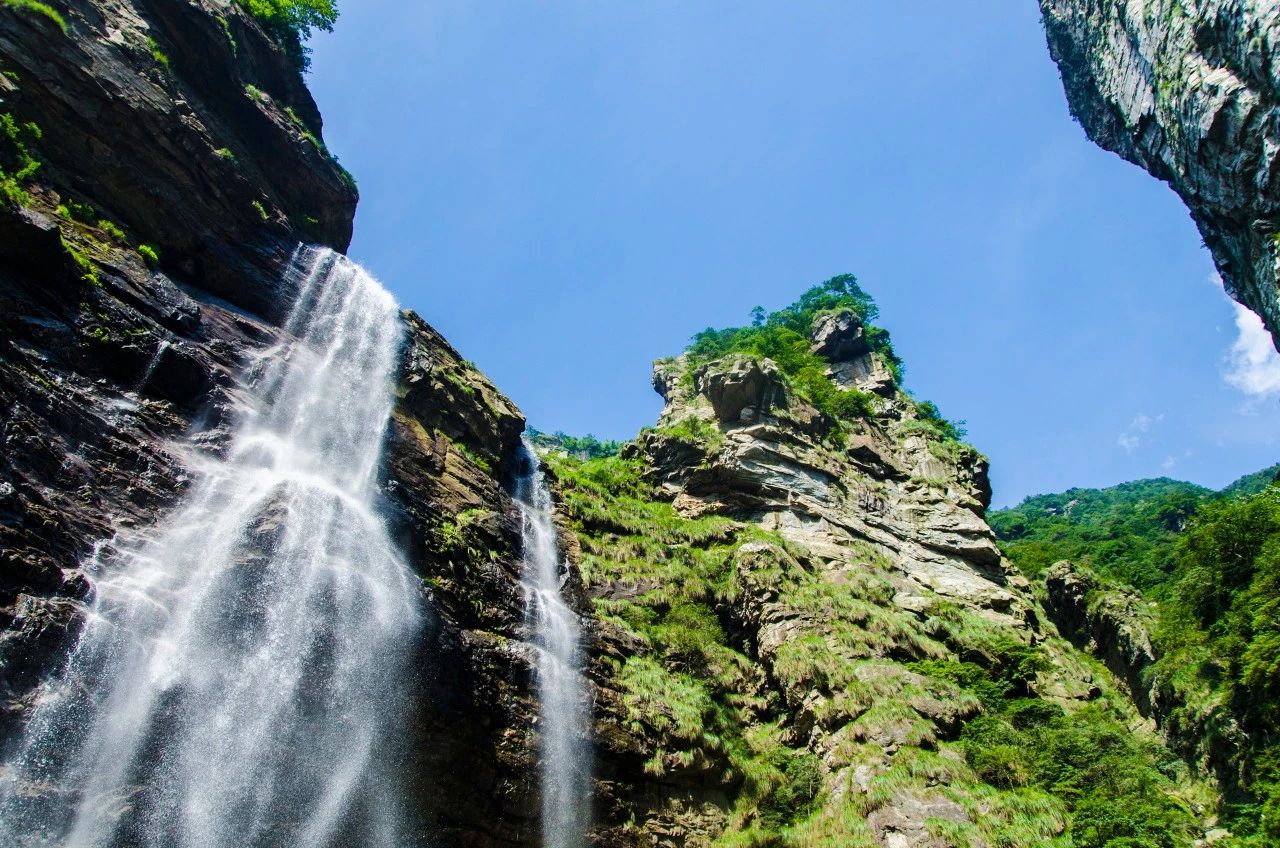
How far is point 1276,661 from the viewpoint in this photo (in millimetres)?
16422

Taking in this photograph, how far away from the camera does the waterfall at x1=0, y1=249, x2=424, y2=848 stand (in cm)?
1194

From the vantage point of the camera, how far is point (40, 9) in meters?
19.7

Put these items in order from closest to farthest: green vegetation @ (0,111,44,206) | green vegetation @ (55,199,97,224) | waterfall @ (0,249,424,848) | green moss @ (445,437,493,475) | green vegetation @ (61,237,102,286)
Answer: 1. waterfall @ (0,249,424,848)
2. green vegetation @ (61,237,102,286)
3. green vegetation @ (0,111,44,206)
4. green vegetation @ (55,199,97,224)
5. green moss @ (445,437,493,475)

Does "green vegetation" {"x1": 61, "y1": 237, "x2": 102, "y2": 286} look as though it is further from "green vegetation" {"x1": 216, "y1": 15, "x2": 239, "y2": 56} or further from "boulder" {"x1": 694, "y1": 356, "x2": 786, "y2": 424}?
"boulder" {"x1": 694, "y1": 356, "x2": 786, "y2": 424}

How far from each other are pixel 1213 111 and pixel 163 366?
1338 inches

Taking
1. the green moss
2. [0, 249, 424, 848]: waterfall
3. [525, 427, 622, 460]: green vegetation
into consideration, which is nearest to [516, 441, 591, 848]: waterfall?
[0, 249, 424, 848]: waterfall

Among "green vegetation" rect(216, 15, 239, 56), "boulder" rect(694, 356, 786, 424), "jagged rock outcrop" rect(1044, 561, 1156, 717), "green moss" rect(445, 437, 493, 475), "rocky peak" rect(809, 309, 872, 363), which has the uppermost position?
"rocky peak" rect(809, 309, 872, 363)

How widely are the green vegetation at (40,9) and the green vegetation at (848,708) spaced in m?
21.1

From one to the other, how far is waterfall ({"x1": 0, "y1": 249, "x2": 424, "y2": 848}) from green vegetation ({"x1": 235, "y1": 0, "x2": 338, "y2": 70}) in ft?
73.3

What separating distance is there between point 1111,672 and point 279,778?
3095 cm

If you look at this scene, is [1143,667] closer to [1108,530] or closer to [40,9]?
[40,9]

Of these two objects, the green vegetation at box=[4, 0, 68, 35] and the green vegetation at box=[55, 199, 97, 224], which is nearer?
the green vegetation at box=[55, 199, 97, 224]

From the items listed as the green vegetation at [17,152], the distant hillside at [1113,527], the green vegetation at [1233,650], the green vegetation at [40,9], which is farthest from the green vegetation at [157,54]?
the distant hillside at [1113,527]

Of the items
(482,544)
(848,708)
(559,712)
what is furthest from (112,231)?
(848,708)
